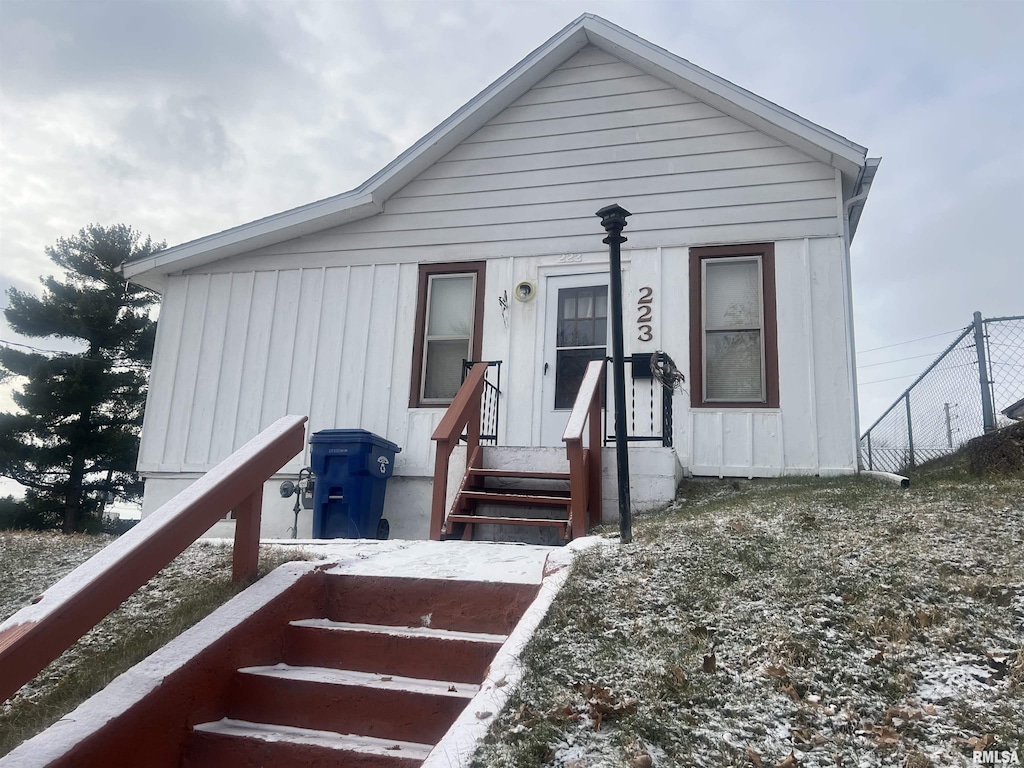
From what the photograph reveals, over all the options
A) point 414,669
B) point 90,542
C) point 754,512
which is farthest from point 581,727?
point 90,542

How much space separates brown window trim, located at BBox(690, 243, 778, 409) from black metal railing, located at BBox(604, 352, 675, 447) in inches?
11.7

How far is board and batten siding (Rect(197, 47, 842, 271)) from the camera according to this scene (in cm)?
758

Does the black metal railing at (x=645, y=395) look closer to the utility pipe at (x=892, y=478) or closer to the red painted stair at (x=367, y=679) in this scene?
the utility pipe at (x=892, y=478)

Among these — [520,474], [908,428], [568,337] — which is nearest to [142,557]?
[520,474]

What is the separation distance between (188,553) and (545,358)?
4334 mm

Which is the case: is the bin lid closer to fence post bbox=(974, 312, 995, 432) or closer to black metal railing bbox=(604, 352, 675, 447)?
black metal railing bbox=(604, 352, 675, 447)

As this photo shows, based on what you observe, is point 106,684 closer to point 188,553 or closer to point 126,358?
point 188,553

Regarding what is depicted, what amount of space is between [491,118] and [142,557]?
6985 millimetres

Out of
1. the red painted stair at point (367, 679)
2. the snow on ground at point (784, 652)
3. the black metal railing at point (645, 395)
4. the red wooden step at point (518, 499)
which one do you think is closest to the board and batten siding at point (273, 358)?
the red wooden step at point (518, 499)

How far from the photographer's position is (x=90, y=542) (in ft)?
17.1

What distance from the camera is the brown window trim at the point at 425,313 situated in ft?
26.5

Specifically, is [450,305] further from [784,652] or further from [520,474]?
[784,652]

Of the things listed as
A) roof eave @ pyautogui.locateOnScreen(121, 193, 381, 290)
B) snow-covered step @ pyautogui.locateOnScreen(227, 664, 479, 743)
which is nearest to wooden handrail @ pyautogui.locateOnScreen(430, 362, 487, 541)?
snow-covered step @ pyautogui.locateOnScreen(227, 664, 479, 743)

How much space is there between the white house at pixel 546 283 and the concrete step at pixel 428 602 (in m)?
3.34
